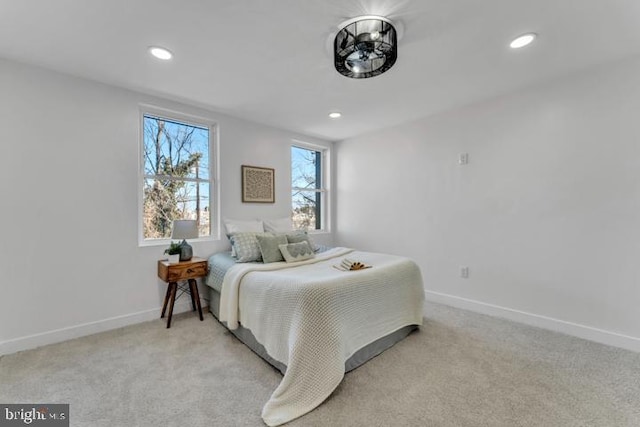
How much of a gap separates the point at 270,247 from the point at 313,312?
3.94 ft

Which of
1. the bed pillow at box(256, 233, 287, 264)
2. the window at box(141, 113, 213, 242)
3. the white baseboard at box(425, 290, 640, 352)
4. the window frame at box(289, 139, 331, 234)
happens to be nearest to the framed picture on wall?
the window at box(141, 113, 213, 242)

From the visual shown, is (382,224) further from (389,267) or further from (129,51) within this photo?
(129,51)

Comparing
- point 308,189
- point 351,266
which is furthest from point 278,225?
point 351,266

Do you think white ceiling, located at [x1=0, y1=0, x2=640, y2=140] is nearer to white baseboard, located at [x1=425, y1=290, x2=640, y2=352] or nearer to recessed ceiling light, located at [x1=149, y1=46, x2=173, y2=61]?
recessed ceiling light, located at [x1=149, y1=46, x2=173, y2=61]

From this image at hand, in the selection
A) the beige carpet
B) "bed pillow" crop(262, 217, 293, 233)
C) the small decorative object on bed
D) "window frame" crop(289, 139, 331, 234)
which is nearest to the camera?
the beige carpet

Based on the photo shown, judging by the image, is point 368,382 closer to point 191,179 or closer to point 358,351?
point 358,351

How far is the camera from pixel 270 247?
9.10ft

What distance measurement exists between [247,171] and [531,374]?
338cm

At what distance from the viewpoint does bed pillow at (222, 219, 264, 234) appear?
10.7 feet

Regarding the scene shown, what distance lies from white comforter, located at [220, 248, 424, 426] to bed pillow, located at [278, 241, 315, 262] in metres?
0.15

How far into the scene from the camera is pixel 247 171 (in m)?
3.56

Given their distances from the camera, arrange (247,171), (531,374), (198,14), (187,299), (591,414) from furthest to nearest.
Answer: (247,171)
(187,299)
(531,374)
(198,14)
(591,414)

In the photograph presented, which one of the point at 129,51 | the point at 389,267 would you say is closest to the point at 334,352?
the point at 389,267

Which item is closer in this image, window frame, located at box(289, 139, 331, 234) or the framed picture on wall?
the framed picture on wall
